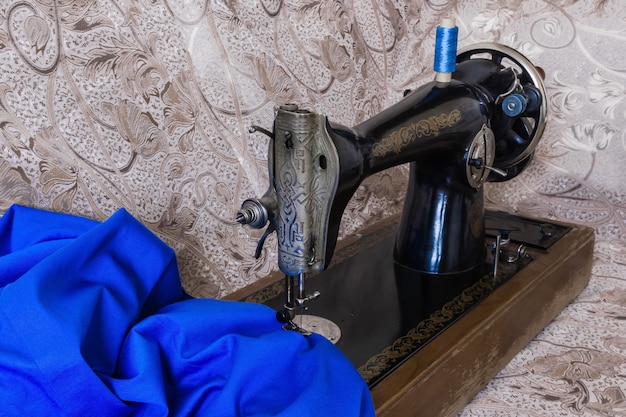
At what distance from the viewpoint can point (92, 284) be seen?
728 millimetres

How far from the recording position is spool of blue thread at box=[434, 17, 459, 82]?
3.14 feet

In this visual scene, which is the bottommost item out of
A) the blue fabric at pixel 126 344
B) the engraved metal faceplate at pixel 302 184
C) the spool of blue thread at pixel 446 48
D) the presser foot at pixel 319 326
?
the presser foot at pixel 319 326

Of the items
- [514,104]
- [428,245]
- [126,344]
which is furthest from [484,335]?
[126,344]

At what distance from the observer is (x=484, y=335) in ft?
3.12

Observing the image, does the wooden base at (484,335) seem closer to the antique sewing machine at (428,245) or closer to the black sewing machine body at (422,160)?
the antique sewing machine at (428,245)

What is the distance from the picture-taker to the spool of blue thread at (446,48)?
0.96 metres

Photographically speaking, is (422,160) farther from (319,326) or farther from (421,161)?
(319,326)

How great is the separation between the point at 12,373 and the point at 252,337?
243 mm

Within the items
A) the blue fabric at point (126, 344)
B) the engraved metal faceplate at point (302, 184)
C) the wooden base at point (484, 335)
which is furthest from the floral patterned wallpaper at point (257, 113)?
the engraved metal faceplate at point (302, 184)

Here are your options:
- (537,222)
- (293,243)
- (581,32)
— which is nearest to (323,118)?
(293,243)

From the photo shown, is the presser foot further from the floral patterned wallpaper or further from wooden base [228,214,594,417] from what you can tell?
the floral patterned wallpaper

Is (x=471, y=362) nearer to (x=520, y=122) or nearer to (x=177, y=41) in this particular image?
(x=520, y=122)

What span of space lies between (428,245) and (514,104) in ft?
0.86

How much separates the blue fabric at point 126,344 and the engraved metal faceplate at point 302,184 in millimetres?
81
